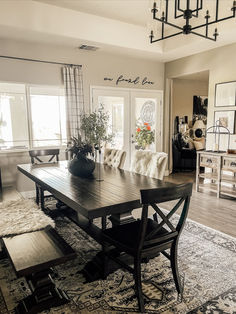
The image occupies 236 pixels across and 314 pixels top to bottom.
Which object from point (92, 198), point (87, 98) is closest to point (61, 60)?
point (87, 98)

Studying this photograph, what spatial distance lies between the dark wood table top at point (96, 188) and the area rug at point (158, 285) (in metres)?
0.71

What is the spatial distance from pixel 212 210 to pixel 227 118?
204 centimetres

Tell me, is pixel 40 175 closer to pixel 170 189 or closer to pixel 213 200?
pixel 170 189

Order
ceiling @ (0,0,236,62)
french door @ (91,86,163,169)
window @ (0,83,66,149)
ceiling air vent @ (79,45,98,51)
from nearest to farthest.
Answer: ceiling @ (0,0,236,62) → window @ (0,83,66,149) → ceiling air vent @ (79,45,98,51) → french door @ (91,86,163,169)

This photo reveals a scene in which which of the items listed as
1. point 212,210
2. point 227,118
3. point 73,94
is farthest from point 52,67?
point 212,210

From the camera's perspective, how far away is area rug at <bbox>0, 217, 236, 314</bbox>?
6.06 ft

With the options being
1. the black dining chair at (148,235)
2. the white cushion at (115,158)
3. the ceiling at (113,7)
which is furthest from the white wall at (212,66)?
the black dining chair at (148,235)

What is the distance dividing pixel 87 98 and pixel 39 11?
5.96 ft

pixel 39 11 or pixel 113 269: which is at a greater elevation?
pixel 39 11

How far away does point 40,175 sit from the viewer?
2.97 metres

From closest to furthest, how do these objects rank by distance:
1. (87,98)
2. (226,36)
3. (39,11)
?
(39,11) → (226,36) → (87,98)

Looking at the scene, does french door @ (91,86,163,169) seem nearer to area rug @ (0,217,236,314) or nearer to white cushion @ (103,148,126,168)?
white cushion @ (103,148,126,168)

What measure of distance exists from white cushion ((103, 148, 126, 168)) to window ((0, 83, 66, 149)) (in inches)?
53.5

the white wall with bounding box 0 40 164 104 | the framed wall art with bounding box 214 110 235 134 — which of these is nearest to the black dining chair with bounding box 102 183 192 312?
the framed wall art with bounding box 214 110 235 134
